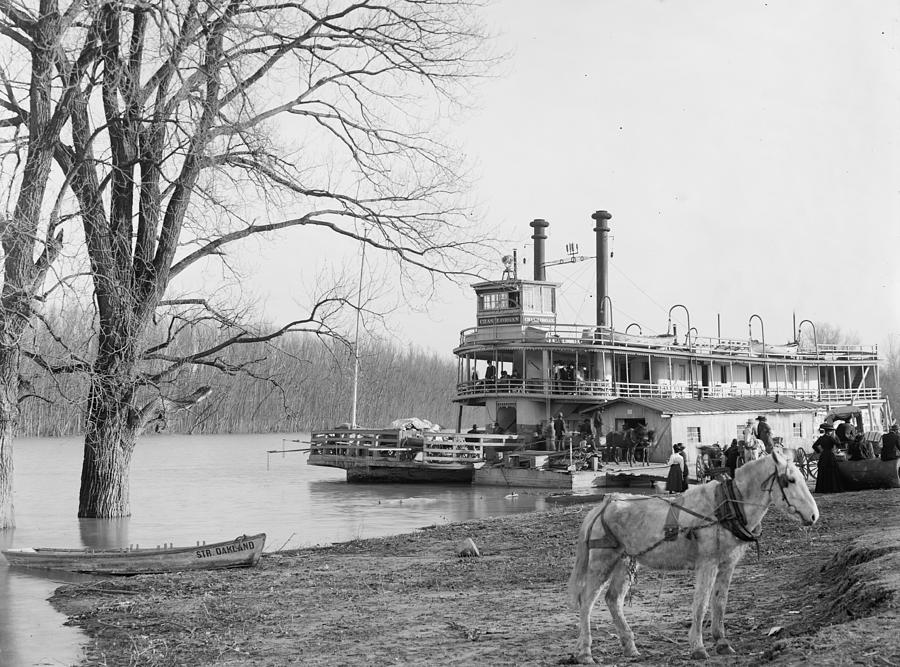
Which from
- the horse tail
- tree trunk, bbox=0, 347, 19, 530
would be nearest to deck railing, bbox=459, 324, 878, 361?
tree trunk, bbox=0, 347, 19, 530

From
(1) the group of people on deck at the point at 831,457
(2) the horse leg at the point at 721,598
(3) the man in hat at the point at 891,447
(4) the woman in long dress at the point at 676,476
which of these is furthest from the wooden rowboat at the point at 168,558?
(3) the man in hat at the point at 891,447

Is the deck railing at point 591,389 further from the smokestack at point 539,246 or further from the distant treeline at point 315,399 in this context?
the distant treeline at point 315,399

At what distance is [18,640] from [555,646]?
7176 mm

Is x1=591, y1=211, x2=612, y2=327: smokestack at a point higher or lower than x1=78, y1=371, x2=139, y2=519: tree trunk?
higher

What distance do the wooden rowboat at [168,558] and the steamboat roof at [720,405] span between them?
85.1ft

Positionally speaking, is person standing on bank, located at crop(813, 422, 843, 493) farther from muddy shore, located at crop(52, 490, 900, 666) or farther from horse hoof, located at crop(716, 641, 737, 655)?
horse hoof, located at crop(716, 641, 737, 655)

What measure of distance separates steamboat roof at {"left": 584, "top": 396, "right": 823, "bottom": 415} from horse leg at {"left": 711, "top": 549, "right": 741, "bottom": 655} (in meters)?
31.4

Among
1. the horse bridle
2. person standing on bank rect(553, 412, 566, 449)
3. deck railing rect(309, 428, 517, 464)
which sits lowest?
the horse bridle

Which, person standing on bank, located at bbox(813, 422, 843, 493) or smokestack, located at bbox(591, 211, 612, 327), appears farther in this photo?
smokestack, located at bbox(591, 211, 612, 327)

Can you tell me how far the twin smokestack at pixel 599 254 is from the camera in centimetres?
5217

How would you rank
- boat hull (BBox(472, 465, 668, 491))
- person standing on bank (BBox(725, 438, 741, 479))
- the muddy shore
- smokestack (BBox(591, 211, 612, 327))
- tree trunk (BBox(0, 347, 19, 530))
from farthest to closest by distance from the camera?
smokestack (BBox(591, 211, 612, 327))
boat hull (BBox(472, 465, 668, 491))
person standing on bank (BBox(725, 438, 741, 479))
tree trunk (BBox(0, 347, 19, 530))
the muddy shore

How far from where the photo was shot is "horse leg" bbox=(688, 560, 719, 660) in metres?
7.38

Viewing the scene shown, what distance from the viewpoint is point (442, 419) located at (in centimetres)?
10875

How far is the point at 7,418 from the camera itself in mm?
19750
